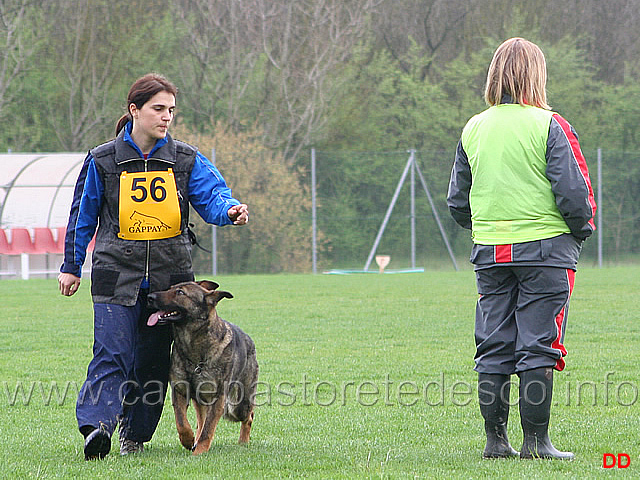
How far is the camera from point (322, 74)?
100 ft

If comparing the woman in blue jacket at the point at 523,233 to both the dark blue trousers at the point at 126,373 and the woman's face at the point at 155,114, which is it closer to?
the woman's face at the point at 155,114

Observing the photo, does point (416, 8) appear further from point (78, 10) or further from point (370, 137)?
point (78, 10)

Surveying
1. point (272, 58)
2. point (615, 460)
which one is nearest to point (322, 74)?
point (272, 58)

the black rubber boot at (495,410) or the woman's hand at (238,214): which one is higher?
the woman's hand at (238,214)

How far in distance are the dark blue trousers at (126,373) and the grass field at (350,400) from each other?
0.21 metres

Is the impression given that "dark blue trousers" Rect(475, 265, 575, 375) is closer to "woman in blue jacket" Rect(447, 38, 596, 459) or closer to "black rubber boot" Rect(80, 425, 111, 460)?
"woman in blue jacket" Rect(447, 38, 596, 459)

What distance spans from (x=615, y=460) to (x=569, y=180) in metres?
1.36

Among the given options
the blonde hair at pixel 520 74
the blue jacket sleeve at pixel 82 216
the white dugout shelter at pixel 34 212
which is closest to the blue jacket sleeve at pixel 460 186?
the blonde hair at pixel 520 74

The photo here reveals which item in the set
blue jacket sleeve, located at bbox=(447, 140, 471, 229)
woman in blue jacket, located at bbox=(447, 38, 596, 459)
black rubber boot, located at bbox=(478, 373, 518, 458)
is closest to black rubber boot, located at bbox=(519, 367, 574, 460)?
woman in blue jacket, located at bbox=(447, 38, 596, 459)

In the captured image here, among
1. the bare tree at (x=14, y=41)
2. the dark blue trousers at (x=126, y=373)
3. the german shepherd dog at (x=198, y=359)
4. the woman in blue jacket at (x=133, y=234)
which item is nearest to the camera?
the dark blue trousers at (x=126, y=373)

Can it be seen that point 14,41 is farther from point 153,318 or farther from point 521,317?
point 521,317

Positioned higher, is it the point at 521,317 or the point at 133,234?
the point at 133,234

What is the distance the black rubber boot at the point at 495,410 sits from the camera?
461 cm

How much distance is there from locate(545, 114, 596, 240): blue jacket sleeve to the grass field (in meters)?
1.12
